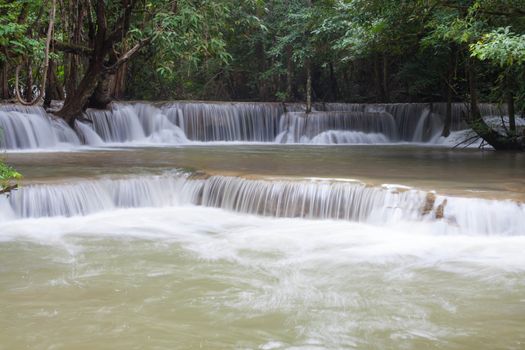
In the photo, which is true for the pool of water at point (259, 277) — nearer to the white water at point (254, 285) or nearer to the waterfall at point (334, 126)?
the white water at point (254, 285)

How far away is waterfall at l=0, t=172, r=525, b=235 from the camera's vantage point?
7582 mm

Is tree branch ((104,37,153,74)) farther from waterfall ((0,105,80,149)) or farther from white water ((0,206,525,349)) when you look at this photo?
white water ((0,206,525,349))

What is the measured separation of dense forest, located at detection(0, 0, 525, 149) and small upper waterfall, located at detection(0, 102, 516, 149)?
88 cm

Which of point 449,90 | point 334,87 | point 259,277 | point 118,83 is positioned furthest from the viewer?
point 334,87

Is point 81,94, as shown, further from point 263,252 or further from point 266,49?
point 266,49

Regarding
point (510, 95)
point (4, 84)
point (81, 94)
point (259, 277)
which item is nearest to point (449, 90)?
point (510, 95)

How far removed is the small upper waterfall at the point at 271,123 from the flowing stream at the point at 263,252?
5.04m

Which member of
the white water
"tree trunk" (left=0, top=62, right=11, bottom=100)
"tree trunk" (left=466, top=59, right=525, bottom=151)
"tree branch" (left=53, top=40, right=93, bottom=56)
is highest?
"tree branch" (left=53, top=40, right=93, bottom=56)

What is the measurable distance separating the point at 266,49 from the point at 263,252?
62.6 ft

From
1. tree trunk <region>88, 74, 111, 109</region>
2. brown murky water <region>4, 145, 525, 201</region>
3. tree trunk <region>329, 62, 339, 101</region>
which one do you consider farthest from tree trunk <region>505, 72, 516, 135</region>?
tree trunk <region>329, 62, 339, 101</region>

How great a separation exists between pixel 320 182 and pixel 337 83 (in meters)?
18.4

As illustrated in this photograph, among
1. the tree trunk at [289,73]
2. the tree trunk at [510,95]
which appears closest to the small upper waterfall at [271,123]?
the tree trunk at [289,73]

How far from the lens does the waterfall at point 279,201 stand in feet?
24.9

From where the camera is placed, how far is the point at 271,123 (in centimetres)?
2088
